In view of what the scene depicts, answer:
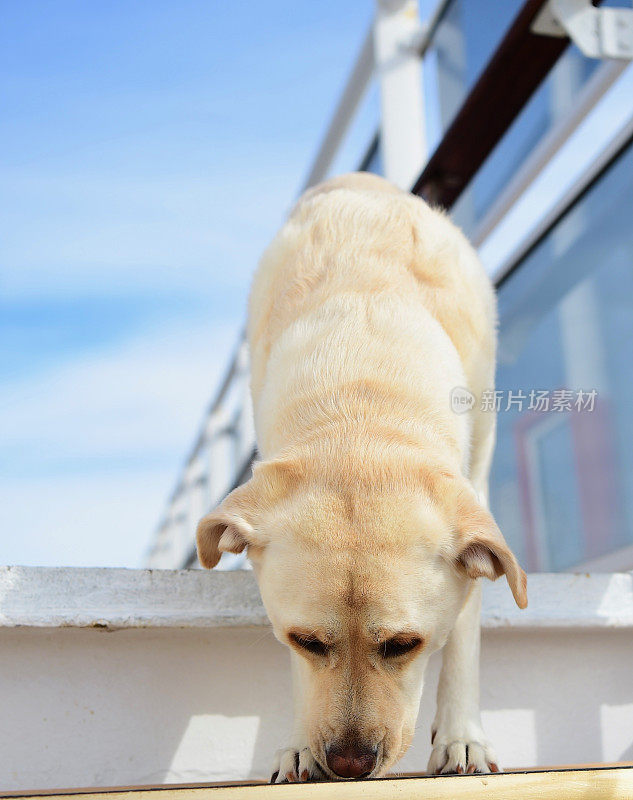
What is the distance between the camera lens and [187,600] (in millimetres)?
2045

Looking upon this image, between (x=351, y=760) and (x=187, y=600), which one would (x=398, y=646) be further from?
(x=187, y=600)

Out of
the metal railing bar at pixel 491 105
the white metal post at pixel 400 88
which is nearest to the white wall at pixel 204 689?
the metal railing bar at pixel 491 105

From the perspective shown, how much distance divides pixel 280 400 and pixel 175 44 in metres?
4.90

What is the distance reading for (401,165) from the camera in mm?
5512

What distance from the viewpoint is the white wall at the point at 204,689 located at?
1.95m

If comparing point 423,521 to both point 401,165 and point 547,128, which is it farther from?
point 401,165

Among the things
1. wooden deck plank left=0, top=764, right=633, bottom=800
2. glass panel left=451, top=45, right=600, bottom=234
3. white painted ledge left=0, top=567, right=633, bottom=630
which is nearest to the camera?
wooden deck plank left=0, top=764, right=633, bottom=800

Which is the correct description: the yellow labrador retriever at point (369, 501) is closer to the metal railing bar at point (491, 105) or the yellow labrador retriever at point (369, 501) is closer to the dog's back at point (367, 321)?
the dog's back at point (367, 321)

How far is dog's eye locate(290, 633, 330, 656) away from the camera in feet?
6.05

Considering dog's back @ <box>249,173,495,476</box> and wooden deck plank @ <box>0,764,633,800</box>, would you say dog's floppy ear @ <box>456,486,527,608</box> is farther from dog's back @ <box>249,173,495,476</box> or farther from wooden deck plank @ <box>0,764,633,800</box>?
wooden deck plank @ <box>0,764,633,800</box>

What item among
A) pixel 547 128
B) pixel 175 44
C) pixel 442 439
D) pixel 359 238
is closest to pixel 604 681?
pixel 442 439

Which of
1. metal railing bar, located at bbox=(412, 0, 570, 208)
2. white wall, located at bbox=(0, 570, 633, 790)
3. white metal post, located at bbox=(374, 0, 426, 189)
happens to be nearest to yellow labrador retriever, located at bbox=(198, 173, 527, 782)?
white wall, located at bbox=(0, 570, 633, 790)

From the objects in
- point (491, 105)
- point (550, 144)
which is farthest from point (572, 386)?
point (491, 105)

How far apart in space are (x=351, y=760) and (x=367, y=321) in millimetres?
1167
